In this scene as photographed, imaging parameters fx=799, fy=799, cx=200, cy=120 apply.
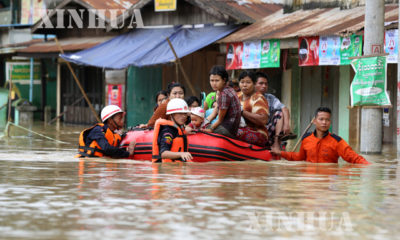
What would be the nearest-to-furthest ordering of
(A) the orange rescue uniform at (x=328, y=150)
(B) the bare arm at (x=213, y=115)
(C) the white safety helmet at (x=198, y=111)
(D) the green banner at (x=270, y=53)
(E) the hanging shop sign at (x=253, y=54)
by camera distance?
(A) the orange rescue uniform at (x=328, y=150) → (C) the white safety helmet at (x=198, y=111) → (B) the bare arm at (x=213, y=115) → (D) the green banner at (x=270, y=53) → (E) the hanging shop sign at (x=253, y=54)

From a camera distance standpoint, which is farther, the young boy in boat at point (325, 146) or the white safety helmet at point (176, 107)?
the young boy in boat at point (325, 146)

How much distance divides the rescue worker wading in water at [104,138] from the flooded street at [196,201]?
1.65 ft

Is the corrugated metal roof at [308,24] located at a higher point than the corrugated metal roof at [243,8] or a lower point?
lower

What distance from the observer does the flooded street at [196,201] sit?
497cm

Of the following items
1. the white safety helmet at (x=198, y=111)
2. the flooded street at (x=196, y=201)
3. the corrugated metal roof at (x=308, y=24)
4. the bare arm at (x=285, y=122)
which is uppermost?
the corrugated metal roof at (x=308, y=24)

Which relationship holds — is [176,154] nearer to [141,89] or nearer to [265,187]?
[265,187]

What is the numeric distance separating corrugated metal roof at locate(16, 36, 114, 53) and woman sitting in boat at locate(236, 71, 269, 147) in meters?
14.3

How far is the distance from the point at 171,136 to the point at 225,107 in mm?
1101

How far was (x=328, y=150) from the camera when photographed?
32.6 ft

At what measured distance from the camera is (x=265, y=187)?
7238 mm

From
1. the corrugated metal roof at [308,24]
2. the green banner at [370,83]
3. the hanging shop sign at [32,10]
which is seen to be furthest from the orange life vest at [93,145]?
the hanging shop sign at [32,10]

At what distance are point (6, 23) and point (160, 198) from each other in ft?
92.8

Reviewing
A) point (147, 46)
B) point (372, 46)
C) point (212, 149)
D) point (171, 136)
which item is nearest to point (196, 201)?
point (171, 136)

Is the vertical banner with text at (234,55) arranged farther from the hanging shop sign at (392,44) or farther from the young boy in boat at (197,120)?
the young boy in boat at (197,120)
